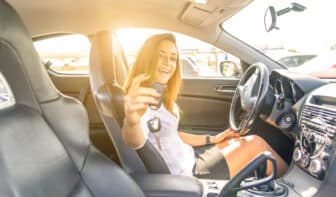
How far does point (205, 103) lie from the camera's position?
2.54 metres

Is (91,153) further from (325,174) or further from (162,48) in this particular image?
(325,174)

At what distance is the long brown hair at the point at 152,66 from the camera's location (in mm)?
1566

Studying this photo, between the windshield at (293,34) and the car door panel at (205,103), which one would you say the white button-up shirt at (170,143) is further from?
the car door panel at (205,103)

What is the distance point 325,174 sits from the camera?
4.62 feet

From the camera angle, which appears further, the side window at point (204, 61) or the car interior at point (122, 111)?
the side window at point (204, 61)

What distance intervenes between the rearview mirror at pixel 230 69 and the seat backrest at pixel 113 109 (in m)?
1.04

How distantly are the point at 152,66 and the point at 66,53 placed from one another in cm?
126

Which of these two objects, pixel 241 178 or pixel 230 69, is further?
pixel 230 69

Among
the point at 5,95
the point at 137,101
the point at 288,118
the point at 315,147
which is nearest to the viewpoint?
the point at 5,95

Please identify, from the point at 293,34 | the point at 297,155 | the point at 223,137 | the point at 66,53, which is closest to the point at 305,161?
the point at 297,155

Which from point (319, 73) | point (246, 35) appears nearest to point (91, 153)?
point (246, 35)

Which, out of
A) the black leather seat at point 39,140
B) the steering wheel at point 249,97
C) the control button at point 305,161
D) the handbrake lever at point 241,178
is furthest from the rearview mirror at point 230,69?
the black leather seat at point 39,140

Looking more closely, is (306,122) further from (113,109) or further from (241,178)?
(113,109)

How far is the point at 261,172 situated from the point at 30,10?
1.11 m
